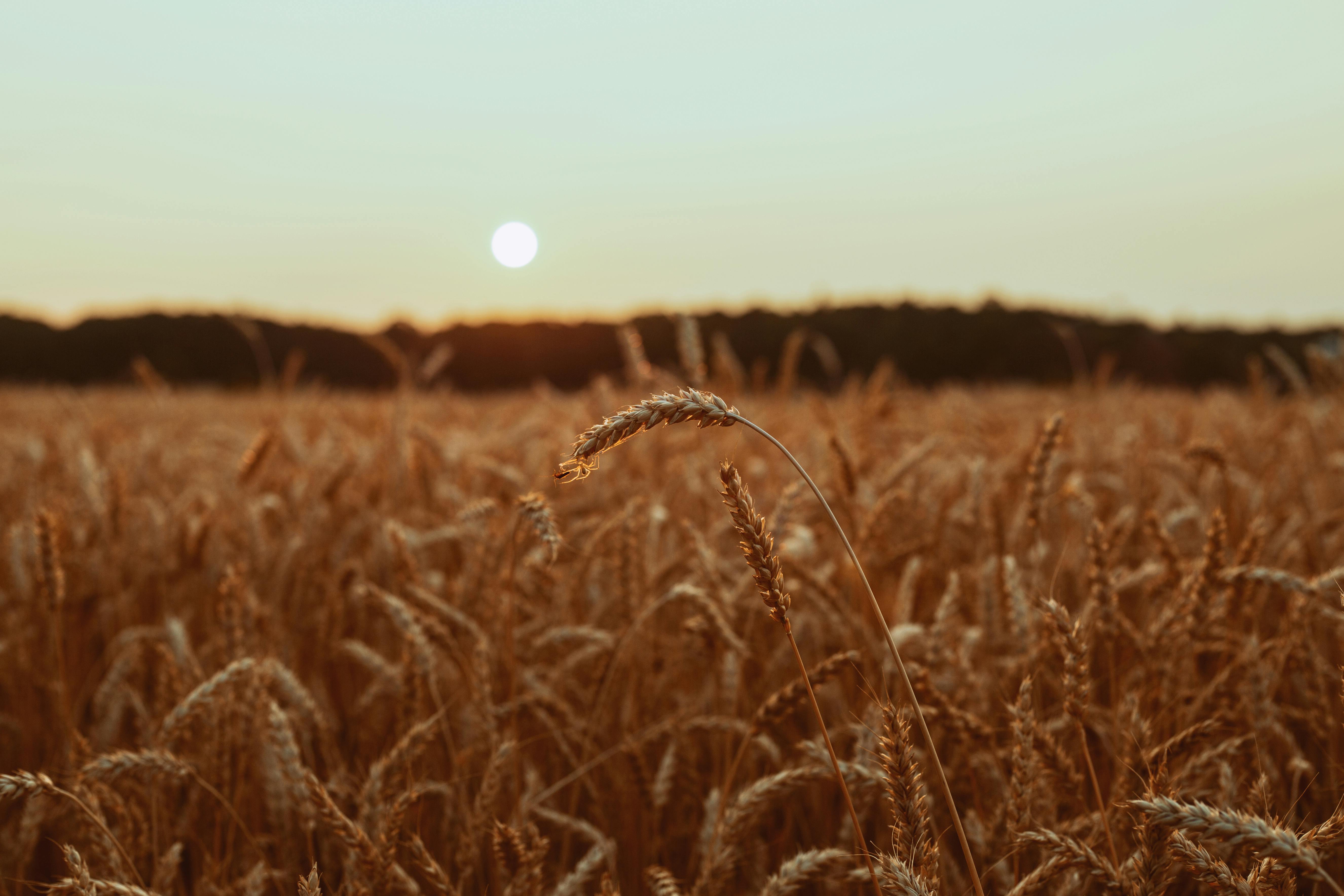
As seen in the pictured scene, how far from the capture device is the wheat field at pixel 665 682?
3.31ft

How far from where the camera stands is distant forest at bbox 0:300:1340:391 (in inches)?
898

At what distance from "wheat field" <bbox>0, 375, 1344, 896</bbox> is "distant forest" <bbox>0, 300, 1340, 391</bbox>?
772 inches

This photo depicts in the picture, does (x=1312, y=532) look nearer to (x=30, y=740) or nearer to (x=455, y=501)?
(x=455, y=501)

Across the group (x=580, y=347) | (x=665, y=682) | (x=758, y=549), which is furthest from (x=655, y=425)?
(x=580, y=347)

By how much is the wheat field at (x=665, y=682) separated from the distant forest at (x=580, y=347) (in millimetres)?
19618

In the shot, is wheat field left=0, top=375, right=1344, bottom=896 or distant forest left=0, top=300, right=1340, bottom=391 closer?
wheat field left=0, top=375, right=1344, bottom=896

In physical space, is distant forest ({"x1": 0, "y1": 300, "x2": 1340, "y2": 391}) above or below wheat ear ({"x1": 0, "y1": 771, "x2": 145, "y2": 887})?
above

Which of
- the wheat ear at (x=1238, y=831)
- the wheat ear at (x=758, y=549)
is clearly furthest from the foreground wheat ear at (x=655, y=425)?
the wheat ear at (x=1238, y=831)

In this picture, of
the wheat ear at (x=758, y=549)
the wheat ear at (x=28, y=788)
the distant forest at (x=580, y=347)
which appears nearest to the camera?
the wheat ear at (x=758, y=549)

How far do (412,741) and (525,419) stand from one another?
12.1 ft

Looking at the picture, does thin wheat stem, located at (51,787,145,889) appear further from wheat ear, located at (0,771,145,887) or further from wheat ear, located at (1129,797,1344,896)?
wheat ear, located at (1129,797,1344,896)

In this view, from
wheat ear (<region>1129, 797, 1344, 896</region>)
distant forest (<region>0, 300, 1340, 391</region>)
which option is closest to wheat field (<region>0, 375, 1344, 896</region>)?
wheat ear (<region>1129, 797, 1344, 896</region>)

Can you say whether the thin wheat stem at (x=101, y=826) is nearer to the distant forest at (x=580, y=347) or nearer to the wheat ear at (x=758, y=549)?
the wheat ear at (x=758, y=549)

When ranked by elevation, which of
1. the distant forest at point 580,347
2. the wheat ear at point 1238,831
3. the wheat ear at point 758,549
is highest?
the distant forest at point 580,347
